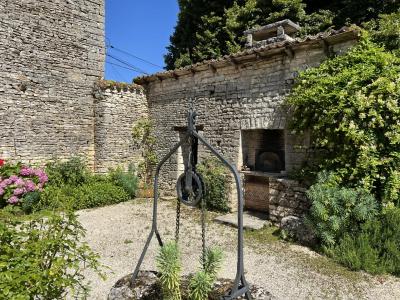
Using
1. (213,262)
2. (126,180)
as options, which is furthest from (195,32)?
(213,262)

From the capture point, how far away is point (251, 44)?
381 inches

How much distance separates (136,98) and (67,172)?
3158 mm

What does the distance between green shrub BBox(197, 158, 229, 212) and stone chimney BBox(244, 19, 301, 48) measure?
3795mm

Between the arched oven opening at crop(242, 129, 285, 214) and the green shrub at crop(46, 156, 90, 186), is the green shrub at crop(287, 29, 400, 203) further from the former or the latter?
the green shrub at crop(46, 156, 90, 186)

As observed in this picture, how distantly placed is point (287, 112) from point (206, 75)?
2781mm

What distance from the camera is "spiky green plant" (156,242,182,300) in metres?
2.76

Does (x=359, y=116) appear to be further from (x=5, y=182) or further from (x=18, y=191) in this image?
(x=5, y=182)

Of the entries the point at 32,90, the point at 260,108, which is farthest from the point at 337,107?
the point at 32,90

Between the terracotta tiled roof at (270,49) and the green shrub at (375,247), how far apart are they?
320cm

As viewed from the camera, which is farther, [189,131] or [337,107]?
[337,107]

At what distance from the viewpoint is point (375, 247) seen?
4645 millimetres

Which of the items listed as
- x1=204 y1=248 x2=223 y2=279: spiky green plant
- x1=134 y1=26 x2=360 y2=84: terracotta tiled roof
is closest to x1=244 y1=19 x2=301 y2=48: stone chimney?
x1=134 y1=26 x2=360 y2=84: terracotta tiled roof

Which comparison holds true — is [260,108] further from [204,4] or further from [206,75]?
[204,4]

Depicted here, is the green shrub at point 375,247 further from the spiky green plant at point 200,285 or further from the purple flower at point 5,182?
the purple flower at point 5,182
